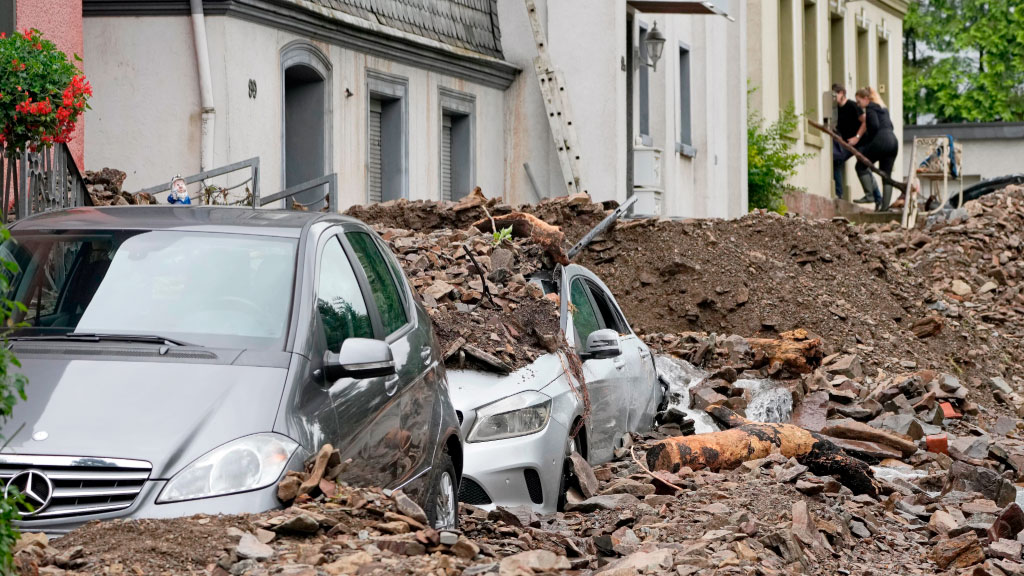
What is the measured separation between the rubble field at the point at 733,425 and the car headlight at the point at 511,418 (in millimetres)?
325

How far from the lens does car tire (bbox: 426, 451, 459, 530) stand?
628 cm

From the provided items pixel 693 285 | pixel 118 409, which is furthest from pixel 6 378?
pixel 693 285

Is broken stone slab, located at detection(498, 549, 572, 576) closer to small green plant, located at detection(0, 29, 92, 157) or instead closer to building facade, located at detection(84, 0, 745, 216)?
small green plant, located at detection(0, 29, 92, 157)

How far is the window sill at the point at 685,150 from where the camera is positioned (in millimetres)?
28078

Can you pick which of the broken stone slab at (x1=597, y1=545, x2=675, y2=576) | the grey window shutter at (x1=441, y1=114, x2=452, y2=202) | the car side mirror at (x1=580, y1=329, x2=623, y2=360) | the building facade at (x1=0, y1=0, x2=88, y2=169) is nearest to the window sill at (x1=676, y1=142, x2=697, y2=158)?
the grey window shutter at (x1=441, y1=114, x2=452, y2=202)

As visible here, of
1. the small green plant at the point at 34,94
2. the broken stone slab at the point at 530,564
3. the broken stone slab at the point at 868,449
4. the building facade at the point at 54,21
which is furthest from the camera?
the building facade at the point at 54,21

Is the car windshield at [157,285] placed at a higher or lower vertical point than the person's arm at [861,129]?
lower

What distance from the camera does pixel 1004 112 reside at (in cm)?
5997

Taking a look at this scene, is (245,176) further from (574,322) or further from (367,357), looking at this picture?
(367,357)

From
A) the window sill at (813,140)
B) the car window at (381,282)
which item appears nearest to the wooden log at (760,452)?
the car window at (381,282)

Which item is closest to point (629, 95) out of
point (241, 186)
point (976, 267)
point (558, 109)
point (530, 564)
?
point (558, 109)

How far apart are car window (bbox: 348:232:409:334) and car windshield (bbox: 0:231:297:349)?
66 cm

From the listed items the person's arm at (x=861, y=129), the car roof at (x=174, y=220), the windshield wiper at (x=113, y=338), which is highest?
the person's arm at (x=861, y=129)

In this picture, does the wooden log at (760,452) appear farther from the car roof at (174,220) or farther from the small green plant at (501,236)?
the car roof at (174,220)
